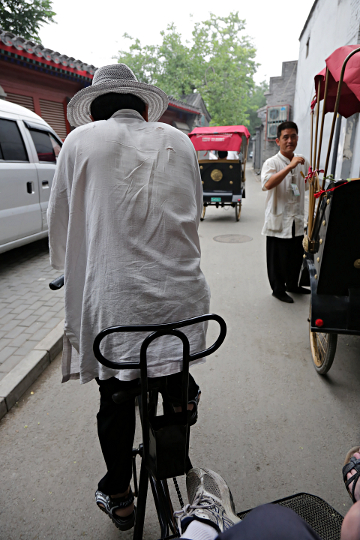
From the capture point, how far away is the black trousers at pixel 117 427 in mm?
1496

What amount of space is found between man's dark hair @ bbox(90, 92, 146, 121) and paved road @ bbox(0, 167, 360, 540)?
190 centimetres

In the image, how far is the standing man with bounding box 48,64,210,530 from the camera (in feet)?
4.23

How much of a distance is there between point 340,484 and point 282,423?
1.72ft

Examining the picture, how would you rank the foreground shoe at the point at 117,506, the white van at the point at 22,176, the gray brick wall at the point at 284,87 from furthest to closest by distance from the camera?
the gray brick wall at the point at 284,87 → the white van at the point at 22,176 → the foreground shoe at the point at 117,506

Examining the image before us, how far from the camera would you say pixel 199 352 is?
1.37m

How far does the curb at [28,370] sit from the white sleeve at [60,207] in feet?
5.05

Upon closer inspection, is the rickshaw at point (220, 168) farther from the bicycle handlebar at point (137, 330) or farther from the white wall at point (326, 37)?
the bicycle handlebar at point (137, 330)

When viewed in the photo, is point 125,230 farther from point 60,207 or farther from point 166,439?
point 166,439

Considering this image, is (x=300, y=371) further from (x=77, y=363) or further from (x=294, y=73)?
(x=294, y=73)

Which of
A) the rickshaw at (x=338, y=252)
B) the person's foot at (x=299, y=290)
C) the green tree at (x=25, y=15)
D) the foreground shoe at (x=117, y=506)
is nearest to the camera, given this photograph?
the foreground shoe at (x=117, y=506)

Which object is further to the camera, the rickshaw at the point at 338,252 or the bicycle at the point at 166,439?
the rickshaw at the point at 338,252

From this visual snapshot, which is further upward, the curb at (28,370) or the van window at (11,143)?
the van window at (11,143)

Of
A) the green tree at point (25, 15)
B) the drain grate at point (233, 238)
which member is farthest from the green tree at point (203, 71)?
the drain grate at point (233, 238)

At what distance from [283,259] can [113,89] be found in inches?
131
